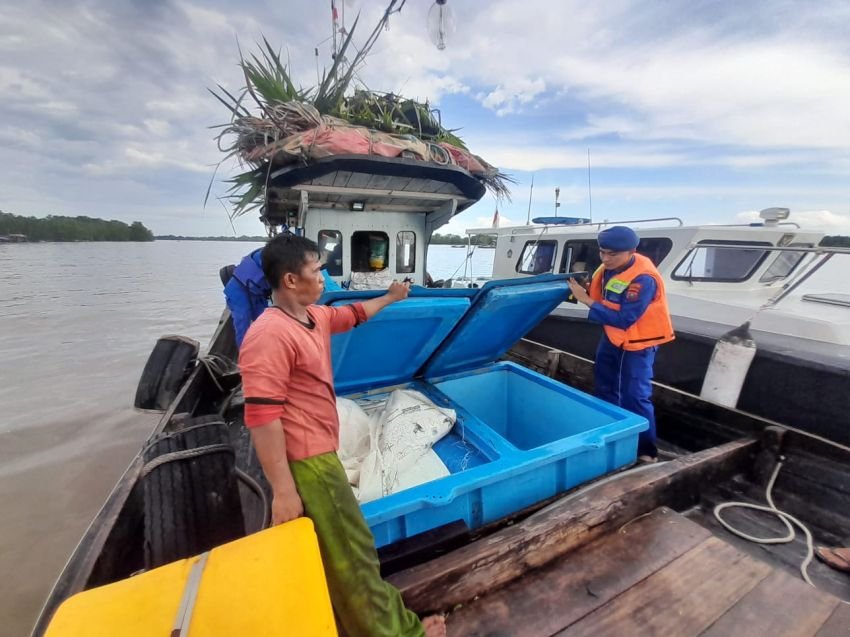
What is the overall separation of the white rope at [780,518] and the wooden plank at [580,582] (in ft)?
1.39

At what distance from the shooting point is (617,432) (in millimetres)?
2475

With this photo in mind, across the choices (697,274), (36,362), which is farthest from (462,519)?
(36,362)

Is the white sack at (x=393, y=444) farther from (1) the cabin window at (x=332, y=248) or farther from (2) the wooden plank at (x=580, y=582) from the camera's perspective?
(1) the cabin window at (x=332, y=248)

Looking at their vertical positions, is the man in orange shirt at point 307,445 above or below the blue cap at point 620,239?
below

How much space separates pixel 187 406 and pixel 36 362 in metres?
8.39

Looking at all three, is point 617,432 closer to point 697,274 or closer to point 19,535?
point 697,274

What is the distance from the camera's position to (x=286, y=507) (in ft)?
4.91

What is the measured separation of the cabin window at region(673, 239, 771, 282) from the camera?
553cm

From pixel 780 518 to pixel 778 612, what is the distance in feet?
3.32

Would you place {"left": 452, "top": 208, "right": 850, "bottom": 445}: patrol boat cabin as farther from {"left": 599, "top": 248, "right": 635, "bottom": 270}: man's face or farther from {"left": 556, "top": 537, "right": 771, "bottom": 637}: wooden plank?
{"left": 556, "top": 537, "right": 771, "bottom": 637}: wooden plank

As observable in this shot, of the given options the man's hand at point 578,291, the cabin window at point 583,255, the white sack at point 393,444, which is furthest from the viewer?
the cabin window at point 583,255

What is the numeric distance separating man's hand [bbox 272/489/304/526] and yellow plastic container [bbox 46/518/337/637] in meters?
0.29

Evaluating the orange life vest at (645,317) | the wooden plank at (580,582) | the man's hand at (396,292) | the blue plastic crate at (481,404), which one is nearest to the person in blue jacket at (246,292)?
the blue plastic crate at (481,404)

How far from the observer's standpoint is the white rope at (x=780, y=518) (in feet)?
6.88
